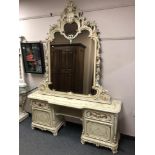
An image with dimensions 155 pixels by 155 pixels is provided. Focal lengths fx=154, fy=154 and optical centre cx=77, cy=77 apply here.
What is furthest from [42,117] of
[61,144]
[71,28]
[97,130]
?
[71,28]

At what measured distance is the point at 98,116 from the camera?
2324 millimetres

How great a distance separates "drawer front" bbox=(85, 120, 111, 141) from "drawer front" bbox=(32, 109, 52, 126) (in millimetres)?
715

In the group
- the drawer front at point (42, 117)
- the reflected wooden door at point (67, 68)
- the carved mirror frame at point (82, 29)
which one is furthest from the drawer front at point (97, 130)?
the drawer front at point (42, 117)

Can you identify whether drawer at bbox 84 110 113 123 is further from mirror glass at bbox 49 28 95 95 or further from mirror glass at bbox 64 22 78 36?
mirror glass at bbox 64 22 78 36

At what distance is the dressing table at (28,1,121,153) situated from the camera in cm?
233

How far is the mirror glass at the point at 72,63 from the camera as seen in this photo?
8.50 ft

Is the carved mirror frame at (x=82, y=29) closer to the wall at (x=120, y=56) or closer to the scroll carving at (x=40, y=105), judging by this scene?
the wall at (x=120, y=56)

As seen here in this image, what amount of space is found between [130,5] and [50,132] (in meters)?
2.52

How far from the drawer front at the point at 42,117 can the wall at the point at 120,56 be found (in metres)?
1.15

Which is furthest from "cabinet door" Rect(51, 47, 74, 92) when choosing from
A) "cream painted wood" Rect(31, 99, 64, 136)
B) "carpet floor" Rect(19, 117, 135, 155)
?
"carpet floor" Rect(19, 117, 135, 155)

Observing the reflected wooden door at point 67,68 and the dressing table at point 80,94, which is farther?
the reflected wooden door at point 67,68

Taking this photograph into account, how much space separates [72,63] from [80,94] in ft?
1.84
